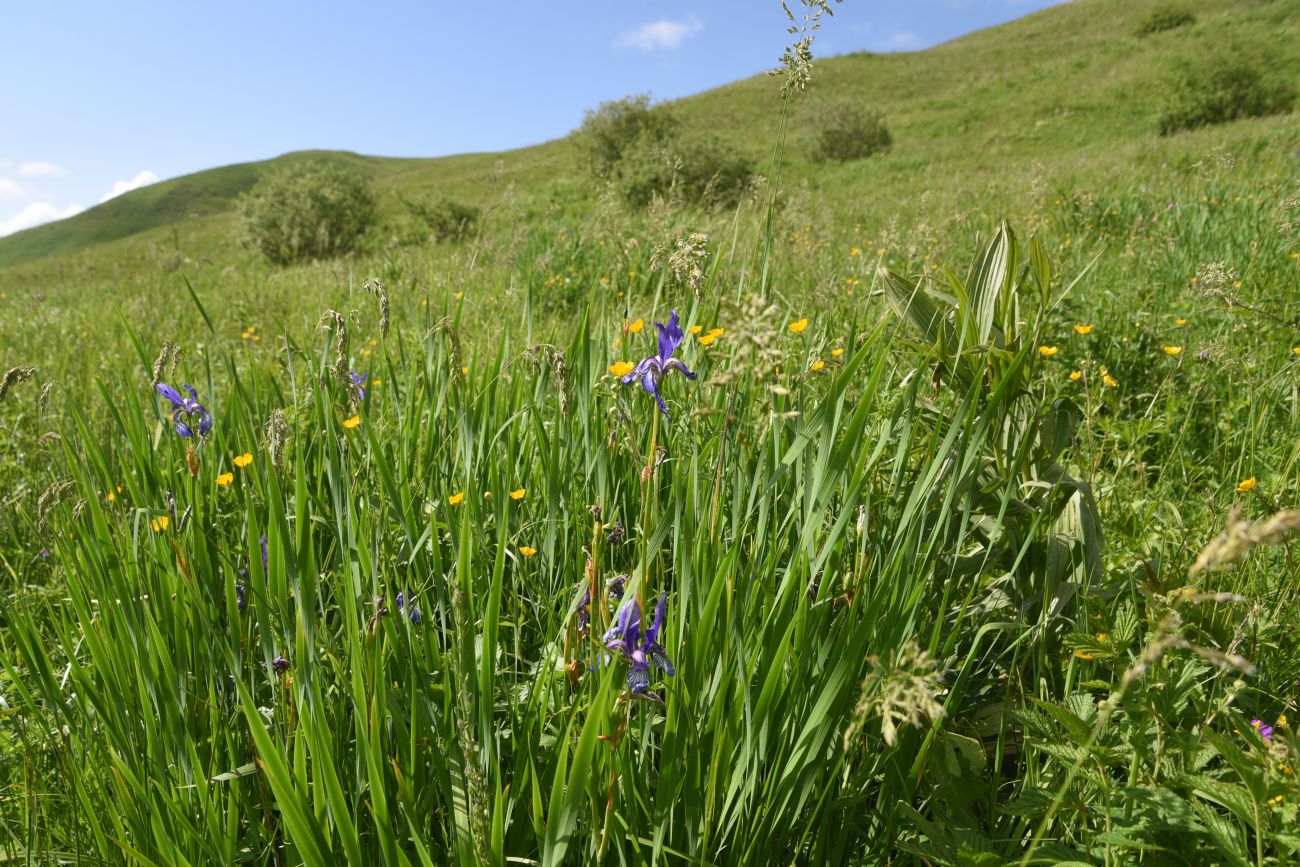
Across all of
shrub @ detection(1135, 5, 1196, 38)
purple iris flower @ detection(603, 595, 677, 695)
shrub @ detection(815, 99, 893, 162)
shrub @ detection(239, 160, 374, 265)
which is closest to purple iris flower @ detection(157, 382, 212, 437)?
purple iris flower @ detection(603, 595, 677, 695)

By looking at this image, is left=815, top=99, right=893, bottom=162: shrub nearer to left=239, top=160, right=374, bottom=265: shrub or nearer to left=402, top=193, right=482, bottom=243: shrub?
left=402, top=193, right=482, bottom=243: shrub

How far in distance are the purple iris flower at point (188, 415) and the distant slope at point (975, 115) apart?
1.90 metres

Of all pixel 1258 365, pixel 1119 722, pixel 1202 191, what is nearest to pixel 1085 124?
pixel 1202 191

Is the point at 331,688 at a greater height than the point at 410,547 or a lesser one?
lesser

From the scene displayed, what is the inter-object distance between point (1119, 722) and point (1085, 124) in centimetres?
2562

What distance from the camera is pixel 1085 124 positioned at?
2162cm

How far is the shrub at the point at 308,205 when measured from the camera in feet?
57.6

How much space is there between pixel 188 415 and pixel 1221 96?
916 inches

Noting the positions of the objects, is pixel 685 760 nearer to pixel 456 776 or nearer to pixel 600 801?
pixel 600 801

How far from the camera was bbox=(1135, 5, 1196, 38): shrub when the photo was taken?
34.4m

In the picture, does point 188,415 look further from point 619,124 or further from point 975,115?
point 975,115

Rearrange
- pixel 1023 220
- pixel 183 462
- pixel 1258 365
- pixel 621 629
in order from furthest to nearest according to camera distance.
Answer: pixel 1023 220
pixel 1258 365
pixel 183 462
pixel 621 629

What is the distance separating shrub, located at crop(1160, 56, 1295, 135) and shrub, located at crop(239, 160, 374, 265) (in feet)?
67.2

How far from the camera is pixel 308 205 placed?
17.8m
